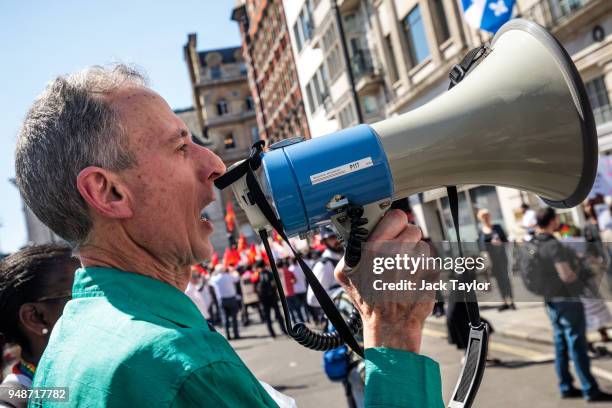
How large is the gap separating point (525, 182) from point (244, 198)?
2.25 feet

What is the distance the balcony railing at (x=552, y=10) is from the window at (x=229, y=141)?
43.3 metres

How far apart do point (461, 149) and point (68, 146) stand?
863 millimetres

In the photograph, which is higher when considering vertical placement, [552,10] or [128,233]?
[552,10]

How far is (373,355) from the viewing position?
3.86 ft

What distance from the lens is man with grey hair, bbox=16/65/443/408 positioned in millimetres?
1034

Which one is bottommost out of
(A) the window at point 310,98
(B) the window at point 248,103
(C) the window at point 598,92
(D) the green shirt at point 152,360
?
(D) the green shirt at point 152,360

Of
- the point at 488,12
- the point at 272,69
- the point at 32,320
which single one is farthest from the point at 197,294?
the point at 272,69

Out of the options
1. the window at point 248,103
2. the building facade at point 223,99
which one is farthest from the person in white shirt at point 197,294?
the window at point 248,103

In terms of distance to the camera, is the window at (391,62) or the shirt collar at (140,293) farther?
the window at (391,62)

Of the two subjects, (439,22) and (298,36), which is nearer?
(439,22)

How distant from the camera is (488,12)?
6.23 meters

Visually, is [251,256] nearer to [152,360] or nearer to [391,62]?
[391,62]

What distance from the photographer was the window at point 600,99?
11391mm

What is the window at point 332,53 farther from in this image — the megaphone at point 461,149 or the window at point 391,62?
the megaphone at point 461,149
